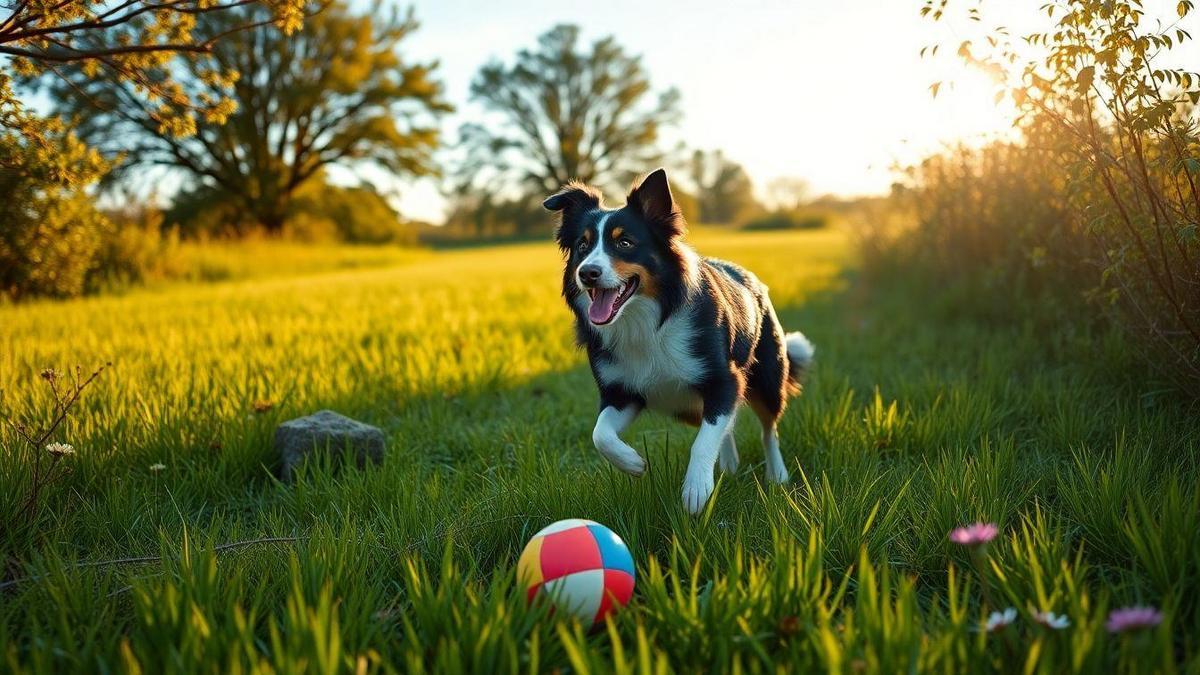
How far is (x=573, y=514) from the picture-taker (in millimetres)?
2977

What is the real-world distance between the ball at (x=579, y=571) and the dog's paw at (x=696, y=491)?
0.58 metres

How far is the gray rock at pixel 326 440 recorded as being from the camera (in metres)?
3.81

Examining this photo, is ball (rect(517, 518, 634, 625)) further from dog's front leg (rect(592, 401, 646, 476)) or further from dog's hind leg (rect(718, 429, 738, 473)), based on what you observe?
dog's hind leg (rect(718, 429, 738, 473))

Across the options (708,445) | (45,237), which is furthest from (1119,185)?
(45,237)

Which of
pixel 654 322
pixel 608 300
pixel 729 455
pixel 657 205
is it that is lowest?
pixel 729 455

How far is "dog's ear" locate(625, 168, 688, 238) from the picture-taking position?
11.8 feet

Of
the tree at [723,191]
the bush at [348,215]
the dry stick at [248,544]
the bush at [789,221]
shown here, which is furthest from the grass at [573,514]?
the tree at [723,191]

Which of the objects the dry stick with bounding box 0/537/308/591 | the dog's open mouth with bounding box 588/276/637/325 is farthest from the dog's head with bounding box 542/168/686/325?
the dry stick with bounding box 0/537/308/591

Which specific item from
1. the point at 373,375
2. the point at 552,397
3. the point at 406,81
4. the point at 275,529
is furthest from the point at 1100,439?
the point at 406,81

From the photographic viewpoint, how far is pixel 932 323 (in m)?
7.81

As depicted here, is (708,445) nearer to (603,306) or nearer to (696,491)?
(696,491)

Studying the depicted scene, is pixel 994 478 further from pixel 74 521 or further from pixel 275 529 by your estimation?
pixel 74 521

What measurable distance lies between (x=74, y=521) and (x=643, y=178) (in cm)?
273

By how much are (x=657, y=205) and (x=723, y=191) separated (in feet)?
204
